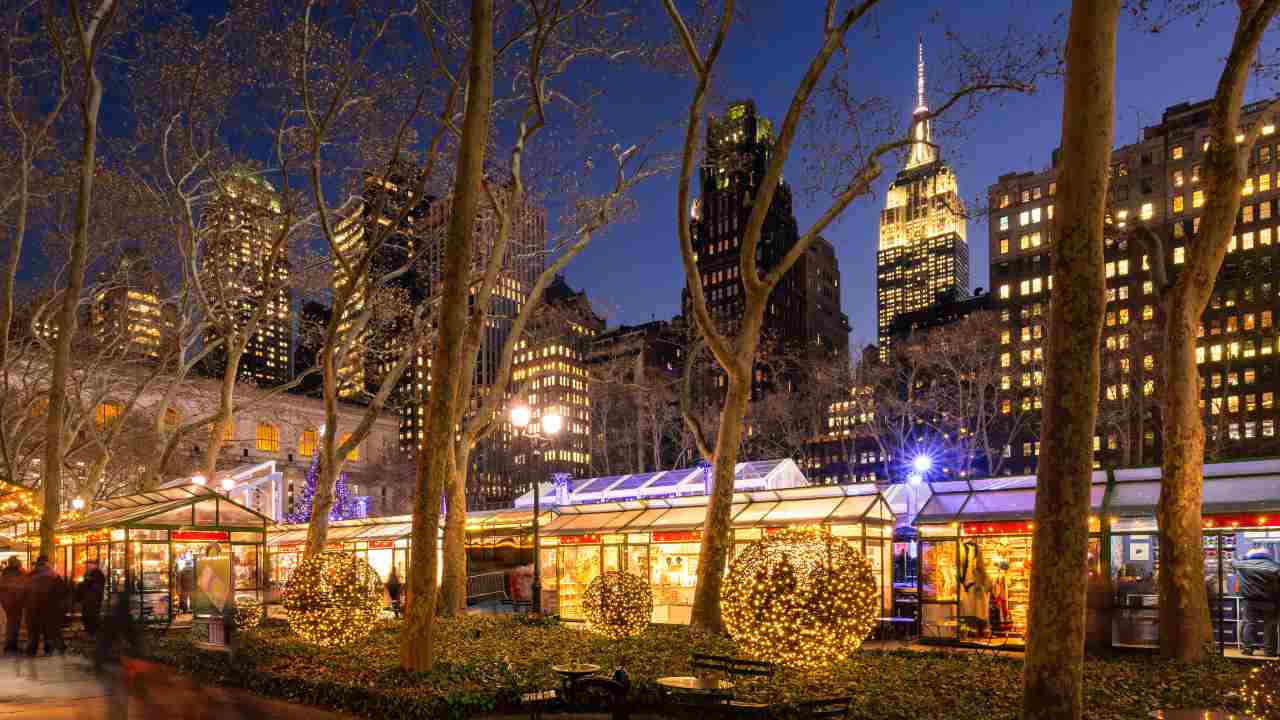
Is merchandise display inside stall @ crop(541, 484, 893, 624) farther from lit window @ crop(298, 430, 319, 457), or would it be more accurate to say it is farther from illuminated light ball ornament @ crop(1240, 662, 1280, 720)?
lit window @ crop(298, 430, 319, 457)

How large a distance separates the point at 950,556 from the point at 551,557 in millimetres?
12780

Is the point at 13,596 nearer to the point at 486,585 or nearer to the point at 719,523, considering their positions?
the point at 719,523

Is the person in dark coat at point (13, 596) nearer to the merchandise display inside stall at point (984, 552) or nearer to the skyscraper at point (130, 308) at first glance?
the skyscraper at point (130, 308)

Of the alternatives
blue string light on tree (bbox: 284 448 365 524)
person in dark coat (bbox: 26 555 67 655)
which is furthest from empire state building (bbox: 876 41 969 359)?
person in dark coat (bbox: 26 555 67 655)

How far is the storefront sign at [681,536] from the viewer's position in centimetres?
2441

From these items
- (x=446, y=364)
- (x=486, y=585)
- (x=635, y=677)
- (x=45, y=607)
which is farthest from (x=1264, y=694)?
(x=486, y=585)

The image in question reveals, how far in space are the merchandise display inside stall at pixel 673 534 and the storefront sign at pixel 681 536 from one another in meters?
0.03

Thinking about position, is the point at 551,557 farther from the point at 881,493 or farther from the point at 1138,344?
the point at 1138,344

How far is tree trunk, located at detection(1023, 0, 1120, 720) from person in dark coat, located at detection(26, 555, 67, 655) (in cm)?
1587

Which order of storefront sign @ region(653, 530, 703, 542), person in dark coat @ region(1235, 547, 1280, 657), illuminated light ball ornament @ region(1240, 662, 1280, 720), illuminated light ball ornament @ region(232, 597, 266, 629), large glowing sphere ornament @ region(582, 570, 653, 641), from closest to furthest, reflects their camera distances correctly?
illuminated light ball ornament @ region(1240, 662, 1280, 720) < person in dark coat @ region(1235, 547, 1280, 657) < large glowing sphere ornament @ region(582, 570, 653, 641) < illuminated light ball ornament @ region(232, 597, 266, 629) < storefront sign @ region(653, 530, 703, 542)

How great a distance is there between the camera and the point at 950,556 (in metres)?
21.5

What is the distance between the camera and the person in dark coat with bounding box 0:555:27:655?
16.9 meters

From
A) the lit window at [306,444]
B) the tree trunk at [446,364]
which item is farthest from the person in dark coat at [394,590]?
the lit window at [306,444]

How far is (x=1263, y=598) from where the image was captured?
14.4 metres
